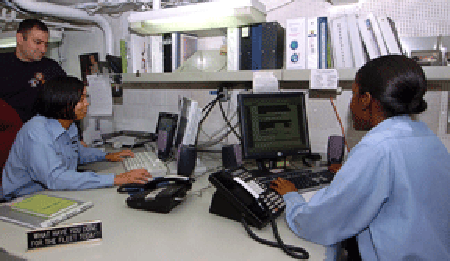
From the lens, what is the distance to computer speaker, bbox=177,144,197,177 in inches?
59.0

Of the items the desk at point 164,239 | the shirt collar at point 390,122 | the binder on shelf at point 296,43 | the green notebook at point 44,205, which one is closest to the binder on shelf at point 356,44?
the binder on shelf at point 296,43

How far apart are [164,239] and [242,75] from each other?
1.14 metres

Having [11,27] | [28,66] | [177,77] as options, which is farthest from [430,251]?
[11,27]

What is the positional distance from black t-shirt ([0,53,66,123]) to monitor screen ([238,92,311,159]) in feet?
5.46

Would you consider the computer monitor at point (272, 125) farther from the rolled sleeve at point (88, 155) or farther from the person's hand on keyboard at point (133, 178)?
the rolled sleeve at point (88, 155)

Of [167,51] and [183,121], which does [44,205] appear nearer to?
[183,121]

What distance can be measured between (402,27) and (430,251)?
4.59 feet

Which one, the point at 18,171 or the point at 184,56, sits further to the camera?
the point at 184,56

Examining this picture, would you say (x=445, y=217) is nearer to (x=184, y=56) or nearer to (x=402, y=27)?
(x=402, y=27)

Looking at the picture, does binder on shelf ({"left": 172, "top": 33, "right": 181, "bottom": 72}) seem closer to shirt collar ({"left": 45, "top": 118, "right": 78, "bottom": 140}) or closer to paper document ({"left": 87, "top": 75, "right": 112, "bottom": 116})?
paper document ({"left": 87, "top": 75, "right": 112, "bottom": 116})

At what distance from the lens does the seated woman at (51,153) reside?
1.34 meters

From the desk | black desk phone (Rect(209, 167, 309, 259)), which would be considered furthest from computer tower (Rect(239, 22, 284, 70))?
the desk

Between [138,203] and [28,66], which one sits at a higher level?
[28,66]

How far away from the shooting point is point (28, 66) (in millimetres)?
2291
